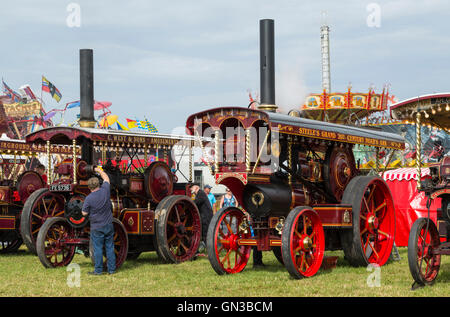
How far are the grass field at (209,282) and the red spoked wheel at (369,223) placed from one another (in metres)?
0.20

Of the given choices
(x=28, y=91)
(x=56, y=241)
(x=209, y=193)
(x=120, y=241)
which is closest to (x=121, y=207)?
(x=120, y=241)

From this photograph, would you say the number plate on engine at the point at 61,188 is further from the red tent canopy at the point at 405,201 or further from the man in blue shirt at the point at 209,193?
the red tent canopy at the point at 405,201

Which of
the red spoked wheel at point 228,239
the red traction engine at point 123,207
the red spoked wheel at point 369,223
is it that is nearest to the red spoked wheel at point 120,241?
the red traction engine at point 123,207

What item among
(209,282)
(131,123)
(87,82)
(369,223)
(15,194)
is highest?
(131,123)

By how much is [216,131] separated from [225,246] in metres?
1.41

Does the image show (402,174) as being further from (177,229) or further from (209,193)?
(177,229)

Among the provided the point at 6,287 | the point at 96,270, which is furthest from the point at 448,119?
the point at 6,287

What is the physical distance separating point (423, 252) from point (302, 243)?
1.50 m

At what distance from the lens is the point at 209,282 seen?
709cm

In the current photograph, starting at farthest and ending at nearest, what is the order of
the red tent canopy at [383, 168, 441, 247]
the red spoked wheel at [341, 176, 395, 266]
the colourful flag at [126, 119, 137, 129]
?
the colourful flag at [126, 119, 137, 129] → the red tent canopy at [383, 168, 441, 247] → the red spoked wheel at [341, 176, 395, 266]

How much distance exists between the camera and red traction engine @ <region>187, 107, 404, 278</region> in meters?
7.29

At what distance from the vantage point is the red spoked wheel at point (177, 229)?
920 cm

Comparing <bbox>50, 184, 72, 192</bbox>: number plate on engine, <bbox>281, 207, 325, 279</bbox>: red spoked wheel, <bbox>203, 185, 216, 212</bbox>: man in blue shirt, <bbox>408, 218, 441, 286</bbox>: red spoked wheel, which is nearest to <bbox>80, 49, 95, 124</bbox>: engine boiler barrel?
<bbox>50, 184, 72, 192</bbox>: number plate on engine

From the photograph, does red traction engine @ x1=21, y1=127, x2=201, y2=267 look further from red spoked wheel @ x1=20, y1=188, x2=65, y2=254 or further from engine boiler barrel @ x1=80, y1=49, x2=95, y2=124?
engine boiler barrel @ x1=80, y1=49, x2=95, y2=124
